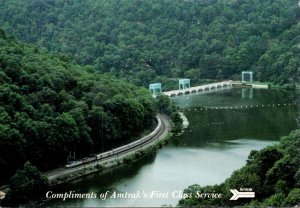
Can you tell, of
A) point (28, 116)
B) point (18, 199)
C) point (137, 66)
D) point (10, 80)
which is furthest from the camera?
point (137, 66)

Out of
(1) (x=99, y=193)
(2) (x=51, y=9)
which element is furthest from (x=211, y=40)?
(1) (x=99, y=193)

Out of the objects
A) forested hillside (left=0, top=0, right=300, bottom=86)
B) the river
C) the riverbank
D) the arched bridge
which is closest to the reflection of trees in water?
the river

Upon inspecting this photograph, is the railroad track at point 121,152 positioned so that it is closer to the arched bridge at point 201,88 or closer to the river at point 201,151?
the river at point 201,151

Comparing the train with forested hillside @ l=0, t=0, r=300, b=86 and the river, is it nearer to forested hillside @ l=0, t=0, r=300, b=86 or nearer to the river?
the river

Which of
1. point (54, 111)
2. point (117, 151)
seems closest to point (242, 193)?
point (117, 151)

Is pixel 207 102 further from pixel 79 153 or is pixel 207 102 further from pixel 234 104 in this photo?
pixel 79 153
